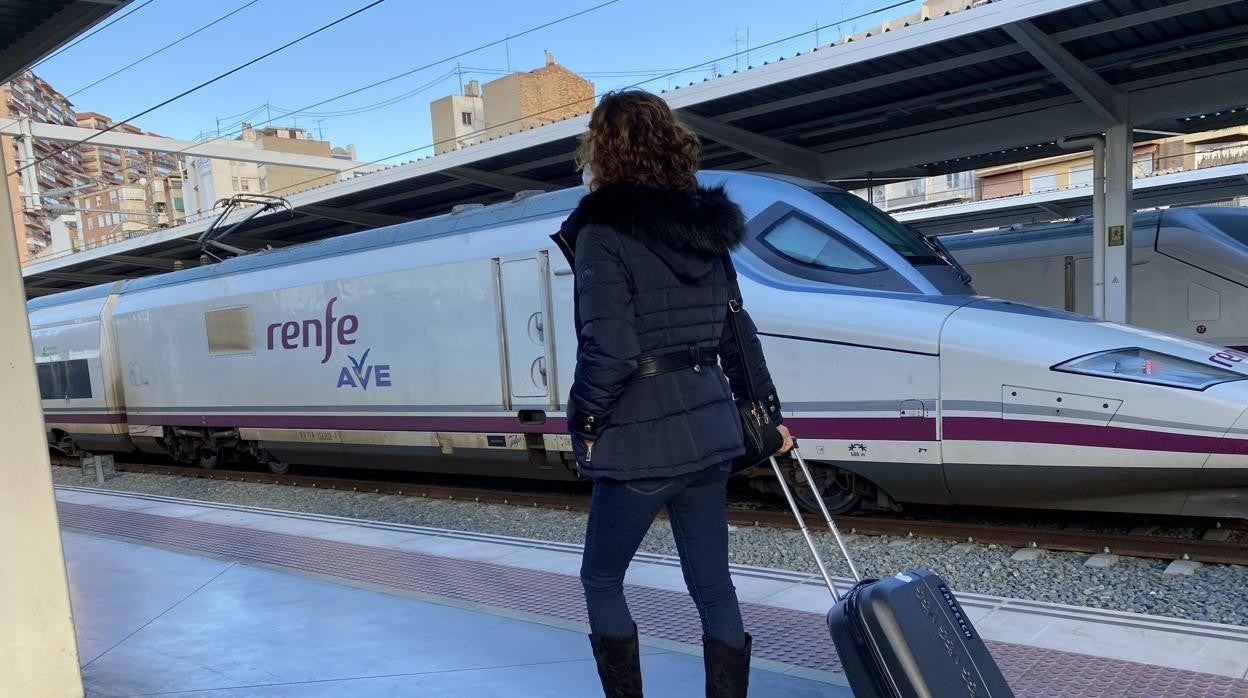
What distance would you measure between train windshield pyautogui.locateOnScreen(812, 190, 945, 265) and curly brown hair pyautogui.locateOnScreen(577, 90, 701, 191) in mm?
3672

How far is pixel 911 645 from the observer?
2.08 meters

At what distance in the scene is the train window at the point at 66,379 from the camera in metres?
12.7

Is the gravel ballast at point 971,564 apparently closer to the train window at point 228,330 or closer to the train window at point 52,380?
the train window at point 228,330

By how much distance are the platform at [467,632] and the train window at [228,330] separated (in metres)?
Answer: 4.58

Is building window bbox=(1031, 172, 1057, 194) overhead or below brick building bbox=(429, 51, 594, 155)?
below

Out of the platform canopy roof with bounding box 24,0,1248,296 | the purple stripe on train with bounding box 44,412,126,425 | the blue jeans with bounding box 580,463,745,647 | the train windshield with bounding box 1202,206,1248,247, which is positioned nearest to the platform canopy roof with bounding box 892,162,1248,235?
the platform canopy roof with bounding box 24,0,1248,296

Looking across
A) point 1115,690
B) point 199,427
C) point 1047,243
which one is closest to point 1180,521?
point 1115,690

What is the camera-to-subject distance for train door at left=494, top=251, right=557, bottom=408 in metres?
7.08

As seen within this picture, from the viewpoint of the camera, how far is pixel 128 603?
14.8ft

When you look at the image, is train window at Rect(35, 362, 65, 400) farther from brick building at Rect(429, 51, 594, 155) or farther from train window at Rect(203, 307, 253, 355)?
brick building at Rect(429, 51, 594, 155)

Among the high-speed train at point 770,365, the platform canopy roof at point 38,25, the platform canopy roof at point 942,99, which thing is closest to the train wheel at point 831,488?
the high-speed train at point 770,365

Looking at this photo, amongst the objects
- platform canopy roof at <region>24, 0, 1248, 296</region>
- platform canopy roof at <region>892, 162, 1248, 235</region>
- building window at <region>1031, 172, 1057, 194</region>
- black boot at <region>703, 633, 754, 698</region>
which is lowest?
black boot at <region>703, 633, 754, 698</region>

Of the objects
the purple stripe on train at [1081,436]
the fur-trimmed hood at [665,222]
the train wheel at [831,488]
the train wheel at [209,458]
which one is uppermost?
the fur-trimmed hood at [665,222]

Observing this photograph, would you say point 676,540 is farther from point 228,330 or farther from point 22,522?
point 228,330
